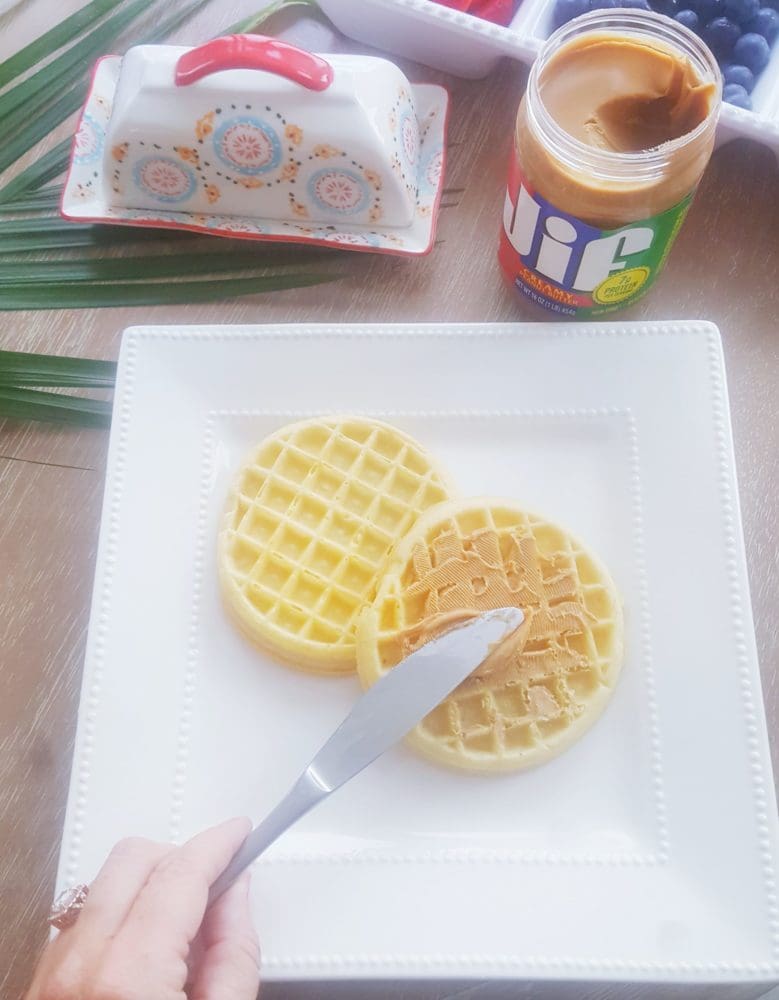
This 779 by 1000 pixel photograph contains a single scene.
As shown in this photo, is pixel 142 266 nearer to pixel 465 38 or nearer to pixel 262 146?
pixel 262 146

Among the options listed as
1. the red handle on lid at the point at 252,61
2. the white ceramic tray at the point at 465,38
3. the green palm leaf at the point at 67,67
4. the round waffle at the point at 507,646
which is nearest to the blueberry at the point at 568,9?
the white ceramic tray at the point at 465,38

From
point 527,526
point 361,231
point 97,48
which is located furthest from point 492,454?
point 97,48

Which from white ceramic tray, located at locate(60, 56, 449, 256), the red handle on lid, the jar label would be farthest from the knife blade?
the red handle on lid

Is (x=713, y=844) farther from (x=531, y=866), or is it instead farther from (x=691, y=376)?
(x=691, y=376)

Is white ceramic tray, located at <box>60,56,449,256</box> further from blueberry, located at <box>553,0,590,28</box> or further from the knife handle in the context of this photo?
the knife handle

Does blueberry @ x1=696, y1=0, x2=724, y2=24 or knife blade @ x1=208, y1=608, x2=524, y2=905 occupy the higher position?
blueberry @ x1=696, y1=0, x2=724, y2=24

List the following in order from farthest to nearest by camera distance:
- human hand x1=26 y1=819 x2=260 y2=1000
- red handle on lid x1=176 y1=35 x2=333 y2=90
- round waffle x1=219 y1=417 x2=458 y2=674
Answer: red handle on lid x1=176 y1=35 x2=333 y2=90, round waffle x1=219 y1=417 x2=458 y2=674, human hand x1=26 y1=819 x2=260 y2=1000

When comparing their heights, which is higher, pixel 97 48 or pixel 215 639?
pixel 97 48
